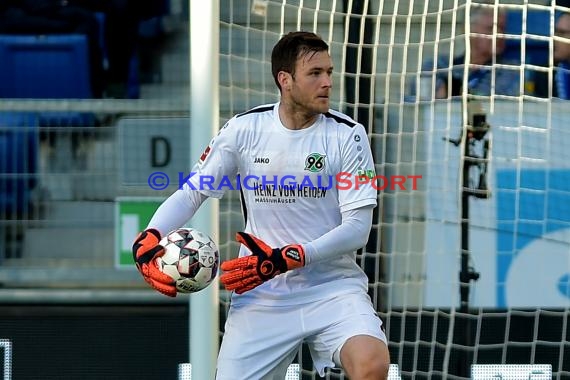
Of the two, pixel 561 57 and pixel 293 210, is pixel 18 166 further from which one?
pixel 561 57

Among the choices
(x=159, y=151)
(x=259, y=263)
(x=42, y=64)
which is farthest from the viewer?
(x=42, y=64)

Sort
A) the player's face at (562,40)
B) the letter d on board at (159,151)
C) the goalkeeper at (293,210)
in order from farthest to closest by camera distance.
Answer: the letter d on board at (159,151) → the player's face at (562,40) → the goalkeeper at (293,210)

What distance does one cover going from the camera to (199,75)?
14.9 ft

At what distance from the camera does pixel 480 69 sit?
215 inches

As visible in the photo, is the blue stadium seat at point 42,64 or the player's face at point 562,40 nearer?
the player's face at point 562,40

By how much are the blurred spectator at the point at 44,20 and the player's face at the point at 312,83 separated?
227 centimetres

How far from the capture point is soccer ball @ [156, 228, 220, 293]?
155 inches

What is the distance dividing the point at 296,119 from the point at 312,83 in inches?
6.2

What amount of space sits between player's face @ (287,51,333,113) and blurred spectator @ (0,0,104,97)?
7.45 ft

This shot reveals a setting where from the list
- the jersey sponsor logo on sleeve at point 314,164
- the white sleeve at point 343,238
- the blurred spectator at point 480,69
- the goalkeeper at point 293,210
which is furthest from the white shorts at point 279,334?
the blurred spectator at point 480,69

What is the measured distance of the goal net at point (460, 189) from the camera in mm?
5438

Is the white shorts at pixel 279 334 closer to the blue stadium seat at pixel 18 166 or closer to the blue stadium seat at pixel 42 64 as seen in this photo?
the blue stadium seat at pixel 18 166

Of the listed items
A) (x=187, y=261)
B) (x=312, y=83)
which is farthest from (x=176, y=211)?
(x=312, y=83)

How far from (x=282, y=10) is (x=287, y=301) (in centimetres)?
162
